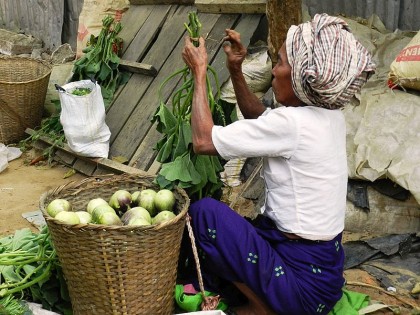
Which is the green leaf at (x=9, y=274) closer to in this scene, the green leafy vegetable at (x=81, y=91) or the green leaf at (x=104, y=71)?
the green leafy vegetable at (x=81, y=91)

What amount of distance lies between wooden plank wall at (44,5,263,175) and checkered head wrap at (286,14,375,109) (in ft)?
7.85

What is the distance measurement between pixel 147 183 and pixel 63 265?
663 millimetres

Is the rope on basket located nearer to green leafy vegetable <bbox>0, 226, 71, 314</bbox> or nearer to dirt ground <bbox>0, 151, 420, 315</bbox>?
green leafy vegetable <bbox>0, 226, 71, 314</bbox>

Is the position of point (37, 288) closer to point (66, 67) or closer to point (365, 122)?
point (365, 122)

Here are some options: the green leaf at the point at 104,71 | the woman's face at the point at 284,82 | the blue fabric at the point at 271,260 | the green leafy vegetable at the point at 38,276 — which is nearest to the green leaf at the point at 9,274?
the green leafy vegetable at the point at 38,276

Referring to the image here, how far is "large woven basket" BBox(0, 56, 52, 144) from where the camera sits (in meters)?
6.23

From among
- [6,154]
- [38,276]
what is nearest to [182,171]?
[38,276]

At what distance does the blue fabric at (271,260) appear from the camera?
2947 mm

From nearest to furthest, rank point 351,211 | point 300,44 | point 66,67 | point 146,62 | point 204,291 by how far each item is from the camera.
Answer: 1. point 300,44
2. point 204,291
3. point 351,211
4. point 146,62
5. point 66,67

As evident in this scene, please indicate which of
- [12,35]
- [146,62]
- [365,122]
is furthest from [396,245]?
[12,35]

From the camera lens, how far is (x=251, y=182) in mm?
4805

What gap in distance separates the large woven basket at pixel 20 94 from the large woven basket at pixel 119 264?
134 inches

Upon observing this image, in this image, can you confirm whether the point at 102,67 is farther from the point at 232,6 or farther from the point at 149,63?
the point at 232,6

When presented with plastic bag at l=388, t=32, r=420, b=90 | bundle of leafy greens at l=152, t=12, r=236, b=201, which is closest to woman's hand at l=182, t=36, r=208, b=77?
bundle of leafy greens at l=152, t=12, r=236, b=201
